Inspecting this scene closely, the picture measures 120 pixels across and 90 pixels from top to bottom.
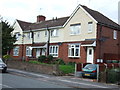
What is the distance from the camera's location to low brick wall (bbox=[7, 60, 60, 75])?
20505mm

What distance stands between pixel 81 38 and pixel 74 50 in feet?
6.46

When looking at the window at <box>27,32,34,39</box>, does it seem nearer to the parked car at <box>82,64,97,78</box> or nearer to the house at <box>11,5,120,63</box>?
the house at <box>11,5,120,63</box>

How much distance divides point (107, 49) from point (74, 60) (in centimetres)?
468

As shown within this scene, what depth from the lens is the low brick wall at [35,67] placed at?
2050cm

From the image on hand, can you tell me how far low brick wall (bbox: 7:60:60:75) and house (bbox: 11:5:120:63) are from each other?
7055 millimetres

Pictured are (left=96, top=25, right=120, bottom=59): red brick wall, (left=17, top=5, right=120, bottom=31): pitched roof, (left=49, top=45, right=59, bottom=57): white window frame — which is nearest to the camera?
(left=96, top=25, right=120, bottom=59): red brick wall

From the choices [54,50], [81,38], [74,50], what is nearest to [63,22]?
[54,50]

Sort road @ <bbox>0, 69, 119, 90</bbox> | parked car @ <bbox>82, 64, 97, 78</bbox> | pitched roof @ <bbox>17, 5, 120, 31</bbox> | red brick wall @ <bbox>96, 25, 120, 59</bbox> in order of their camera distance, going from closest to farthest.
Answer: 1. road @ <bbox>0, 69, 119, 90</bbox>
2. parked car @ <bbox>82, 64, 97, 78</bbox>
3. red brick wall @ <bbox>96, 25, 120, 59</bbox>
4. pitched roof @ <bbox>17, 5, 120, 31</bbox>

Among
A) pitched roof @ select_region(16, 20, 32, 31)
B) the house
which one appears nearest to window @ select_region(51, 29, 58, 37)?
the house

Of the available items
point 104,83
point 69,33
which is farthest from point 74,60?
point 104,83

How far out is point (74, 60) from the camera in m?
28.4

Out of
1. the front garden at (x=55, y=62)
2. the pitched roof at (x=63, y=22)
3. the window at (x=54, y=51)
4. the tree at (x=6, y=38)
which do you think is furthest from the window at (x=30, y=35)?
the front garden at (x=55, y=62)

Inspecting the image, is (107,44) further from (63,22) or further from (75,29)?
(63,22)

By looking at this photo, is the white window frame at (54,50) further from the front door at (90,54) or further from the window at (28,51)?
the front door at (90,54)
